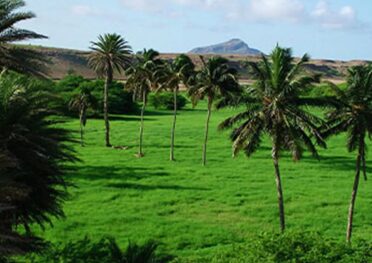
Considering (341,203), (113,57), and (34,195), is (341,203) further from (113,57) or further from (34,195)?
(113,57)

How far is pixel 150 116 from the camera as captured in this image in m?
116

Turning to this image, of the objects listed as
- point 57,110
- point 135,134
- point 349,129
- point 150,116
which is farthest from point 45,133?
point 150,116

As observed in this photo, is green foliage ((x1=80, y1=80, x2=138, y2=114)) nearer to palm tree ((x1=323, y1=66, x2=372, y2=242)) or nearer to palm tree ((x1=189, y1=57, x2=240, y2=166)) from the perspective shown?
palm tree ((x1=189, y1=57, x2=240, y2=166))

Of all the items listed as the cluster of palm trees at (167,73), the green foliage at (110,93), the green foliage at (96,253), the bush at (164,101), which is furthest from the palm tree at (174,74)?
the bush at (164,101)

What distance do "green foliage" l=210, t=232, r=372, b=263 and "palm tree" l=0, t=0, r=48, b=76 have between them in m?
13.4

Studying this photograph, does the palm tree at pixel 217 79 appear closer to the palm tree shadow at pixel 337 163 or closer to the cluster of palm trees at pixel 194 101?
the cluster of palm trees at pixel 194 101

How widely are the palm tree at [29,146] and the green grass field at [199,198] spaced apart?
7.61 metres

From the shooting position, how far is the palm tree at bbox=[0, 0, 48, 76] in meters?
26.6

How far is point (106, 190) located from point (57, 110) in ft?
73.7

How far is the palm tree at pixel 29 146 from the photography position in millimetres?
21938

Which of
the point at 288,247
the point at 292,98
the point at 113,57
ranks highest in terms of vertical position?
the point at 113,57

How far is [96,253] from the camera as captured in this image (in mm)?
30125

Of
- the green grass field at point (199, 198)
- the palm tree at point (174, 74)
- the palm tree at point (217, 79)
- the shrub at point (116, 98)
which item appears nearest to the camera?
the green grass field at point (199, 198)

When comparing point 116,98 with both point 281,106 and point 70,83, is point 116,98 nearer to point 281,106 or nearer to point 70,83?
point 70,83
